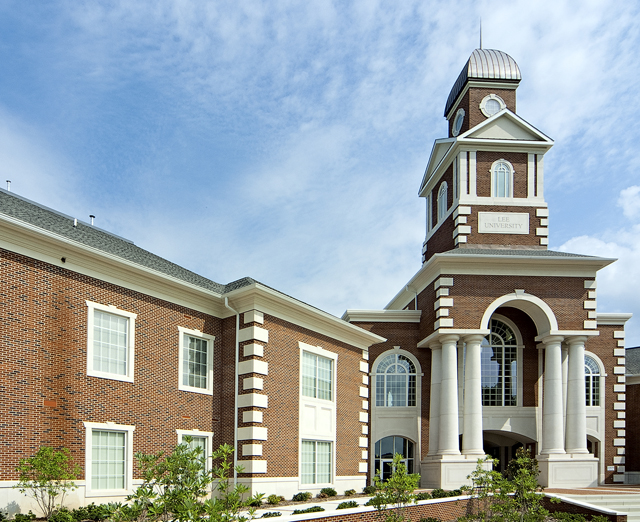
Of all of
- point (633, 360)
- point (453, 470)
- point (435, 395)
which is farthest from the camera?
point (633, 360)

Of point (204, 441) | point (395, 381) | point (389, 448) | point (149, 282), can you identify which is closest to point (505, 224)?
point (395, 381)

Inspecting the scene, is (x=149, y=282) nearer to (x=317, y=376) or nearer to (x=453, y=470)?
(x=317, y=376)

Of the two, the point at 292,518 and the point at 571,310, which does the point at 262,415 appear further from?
the point at 571,310

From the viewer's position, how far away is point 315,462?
24.2m

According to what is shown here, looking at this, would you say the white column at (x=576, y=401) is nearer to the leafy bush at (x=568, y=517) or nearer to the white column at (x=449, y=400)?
the white column at (x=449, y=400)

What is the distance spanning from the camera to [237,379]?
2150 centimetres

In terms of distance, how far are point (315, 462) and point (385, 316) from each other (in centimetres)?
1173

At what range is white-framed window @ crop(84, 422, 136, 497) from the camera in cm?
1695

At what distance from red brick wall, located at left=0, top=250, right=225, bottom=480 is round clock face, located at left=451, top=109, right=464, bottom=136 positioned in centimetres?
2342

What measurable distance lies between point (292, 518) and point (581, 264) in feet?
70.2

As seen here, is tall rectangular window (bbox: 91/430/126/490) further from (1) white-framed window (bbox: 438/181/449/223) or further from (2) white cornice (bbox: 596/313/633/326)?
(2) white cornice (bbox: 596/313/633/326)

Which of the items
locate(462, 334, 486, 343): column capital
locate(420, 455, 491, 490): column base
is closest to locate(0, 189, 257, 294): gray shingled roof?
locate(462, 334, 486, 343): column capital

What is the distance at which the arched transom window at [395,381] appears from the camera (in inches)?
1337

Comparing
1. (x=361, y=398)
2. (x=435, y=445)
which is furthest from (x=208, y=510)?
(x=435, y=445)
